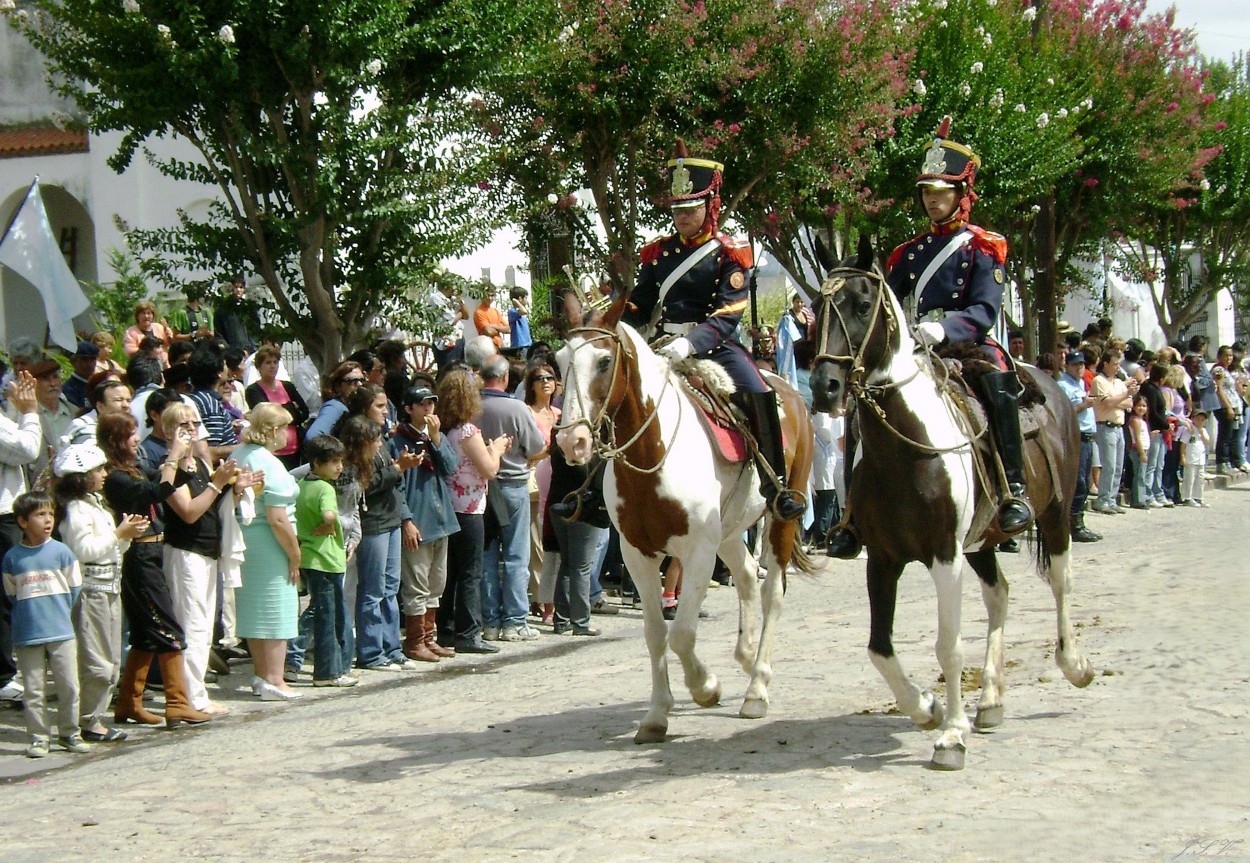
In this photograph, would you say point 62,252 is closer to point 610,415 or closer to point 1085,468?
point 1085,468

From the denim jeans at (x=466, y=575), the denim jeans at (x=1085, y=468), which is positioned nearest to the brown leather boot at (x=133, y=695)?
the denim jeans at (x=466, y=575)

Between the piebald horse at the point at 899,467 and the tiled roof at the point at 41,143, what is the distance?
20134mm

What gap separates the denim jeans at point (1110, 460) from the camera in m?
22.0

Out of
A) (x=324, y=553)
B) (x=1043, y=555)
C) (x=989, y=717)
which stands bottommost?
(x=989, y=717)

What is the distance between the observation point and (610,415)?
8.85 metres

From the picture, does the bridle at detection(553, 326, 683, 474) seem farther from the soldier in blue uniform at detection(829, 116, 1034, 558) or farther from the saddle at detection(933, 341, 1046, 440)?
the saddle at detection(933, 341, 1046, 440)

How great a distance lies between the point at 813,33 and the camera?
70.9 feet

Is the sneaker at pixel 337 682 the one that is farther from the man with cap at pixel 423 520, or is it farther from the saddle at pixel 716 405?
the saddle at pixel 716 405

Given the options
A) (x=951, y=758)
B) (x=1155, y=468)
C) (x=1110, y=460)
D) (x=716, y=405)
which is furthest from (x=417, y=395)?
(x=1155, y=468)

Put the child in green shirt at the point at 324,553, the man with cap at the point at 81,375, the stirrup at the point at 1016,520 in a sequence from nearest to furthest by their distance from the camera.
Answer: the stirrup at the point at 1016,520 < the child in green shirt at the point at 324,553 < the man with cap at the point at 81,375

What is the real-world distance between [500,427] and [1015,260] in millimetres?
24076

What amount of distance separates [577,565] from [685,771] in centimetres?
558

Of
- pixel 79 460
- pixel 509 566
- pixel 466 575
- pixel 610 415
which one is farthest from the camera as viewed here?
pixel 509 566

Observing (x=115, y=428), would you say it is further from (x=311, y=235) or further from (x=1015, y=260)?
(x=1015, y=260)
